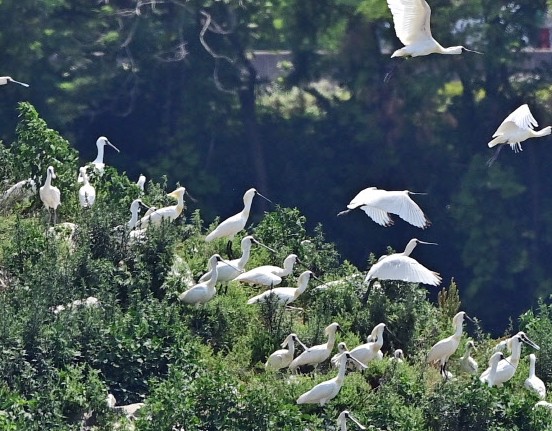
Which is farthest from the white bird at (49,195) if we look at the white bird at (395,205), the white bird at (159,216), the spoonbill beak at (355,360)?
the spoonbill beak at (355,360)

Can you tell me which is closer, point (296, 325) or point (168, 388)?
point (168, 388)

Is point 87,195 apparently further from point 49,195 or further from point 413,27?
Result: point 413,27

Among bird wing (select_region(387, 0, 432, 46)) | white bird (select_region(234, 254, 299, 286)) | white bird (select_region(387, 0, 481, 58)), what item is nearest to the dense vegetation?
white bird (select_region(234, 254, 299, 286))

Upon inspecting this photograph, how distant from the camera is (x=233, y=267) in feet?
58.2

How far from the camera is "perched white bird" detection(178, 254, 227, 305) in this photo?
1695 cm

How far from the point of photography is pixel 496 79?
3125 cm

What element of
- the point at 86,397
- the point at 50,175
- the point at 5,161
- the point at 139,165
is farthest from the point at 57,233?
the point at 139,165

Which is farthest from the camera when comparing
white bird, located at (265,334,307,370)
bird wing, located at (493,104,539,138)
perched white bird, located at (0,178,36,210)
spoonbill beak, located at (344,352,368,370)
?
perched white bird, located at (0,178,36,210)

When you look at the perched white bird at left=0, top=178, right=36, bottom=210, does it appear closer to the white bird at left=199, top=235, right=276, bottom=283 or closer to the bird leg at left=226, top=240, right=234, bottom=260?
the bird leg at left=226, top=240, right=234, bottom=260

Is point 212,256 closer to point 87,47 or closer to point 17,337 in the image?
point 17,337

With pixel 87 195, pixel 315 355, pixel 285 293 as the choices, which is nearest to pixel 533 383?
pixel 315 355

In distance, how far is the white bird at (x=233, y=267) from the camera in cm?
1764

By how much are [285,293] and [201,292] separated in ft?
2.65

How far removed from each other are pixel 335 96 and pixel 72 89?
413 centimetres
